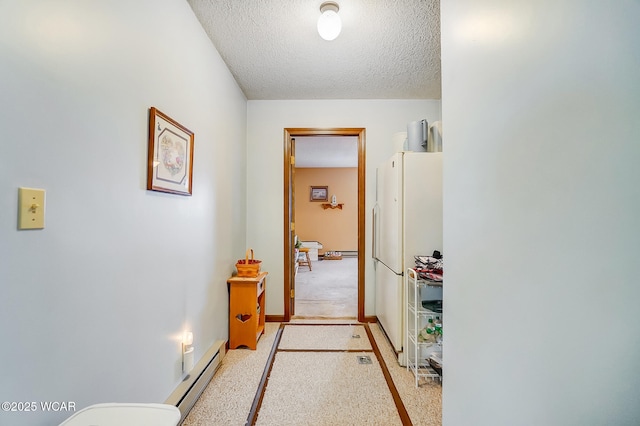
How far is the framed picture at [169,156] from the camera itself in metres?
1.35

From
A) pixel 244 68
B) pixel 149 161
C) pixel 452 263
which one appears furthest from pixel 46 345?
pixel 244 68

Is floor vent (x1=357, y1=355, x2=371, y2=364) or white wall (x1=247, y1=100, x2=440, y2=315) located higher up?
white wall (x1=247, y1=100, x2=440, y2=315)

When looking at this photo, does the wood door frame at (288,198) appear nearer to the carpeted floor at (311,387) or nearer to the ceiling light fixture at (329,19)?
the carpeted floor at (311,387)

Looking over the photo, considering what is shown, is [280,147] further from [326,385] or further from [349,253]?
[349,253]

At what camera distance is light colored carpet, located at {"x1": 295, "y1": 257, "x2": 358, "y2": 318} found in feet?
11.4

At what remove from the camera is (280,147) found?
3180 mm

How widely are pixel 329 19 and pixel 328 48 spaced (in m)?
0.48

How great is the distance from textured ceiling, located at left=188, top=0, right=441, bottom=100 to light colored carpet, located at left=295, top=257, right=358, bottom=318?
2583mm

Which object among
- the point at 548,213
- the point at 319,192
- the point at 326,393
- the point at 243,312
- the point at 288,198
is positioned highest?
the point at 319,192

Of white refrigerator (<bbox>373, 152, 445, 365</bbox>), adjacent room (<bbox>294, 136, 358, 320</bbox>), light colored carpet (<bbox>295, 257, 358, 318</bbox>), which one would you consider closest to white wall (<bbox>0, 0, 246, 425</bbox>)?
white refrigerator (<bbox>373, 152, 445, 365</bbox>)

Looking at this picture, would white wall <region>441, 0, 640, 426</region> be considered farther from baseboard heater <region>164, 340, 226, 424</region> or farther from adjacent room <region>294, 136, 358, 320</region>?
adjacent room <region>294, 136, 358, 320</region>

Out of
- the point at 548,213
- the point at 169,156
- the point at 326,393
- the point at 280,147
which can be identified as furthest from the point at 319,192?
the point at 548,213

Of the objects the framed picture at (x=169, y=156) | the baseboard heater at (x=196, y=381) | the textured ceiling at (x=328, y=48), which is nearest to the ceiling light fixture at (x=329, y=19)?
the textured ceiling at (x=328, y=48)

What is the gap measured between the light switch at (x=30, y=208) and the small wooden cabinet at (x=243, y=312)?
176 cm
